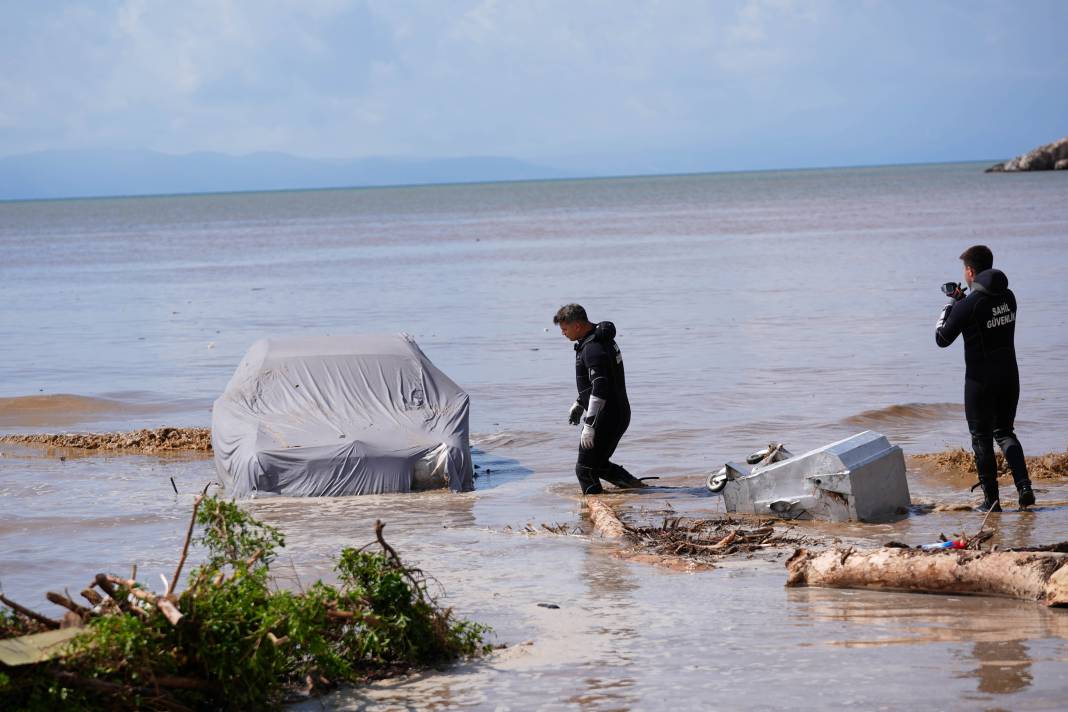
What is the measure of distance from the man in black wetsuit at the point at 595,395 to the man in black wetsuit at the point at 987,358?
108 inches

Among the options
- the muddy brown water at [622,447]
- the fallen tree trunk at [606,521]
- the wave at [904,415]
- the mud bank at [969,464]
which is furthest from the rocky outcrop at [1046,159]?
the fallen tree trunk at [606,521]

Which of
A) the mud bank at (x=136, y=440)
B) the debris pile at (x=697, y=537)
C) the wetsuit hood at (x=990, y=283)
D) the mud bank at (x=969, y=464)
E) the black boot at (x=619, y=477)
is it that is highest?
the wetsuit hood at (x=990, y=283)

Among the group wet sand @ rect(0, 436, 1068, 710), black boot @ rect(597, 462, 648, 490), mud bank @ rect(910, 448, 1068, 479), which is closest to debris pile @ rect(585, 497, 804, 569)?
wet sand @ rect(0, 436, 1068, 710)

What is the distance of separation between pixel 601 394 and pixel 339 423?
246 centimetres

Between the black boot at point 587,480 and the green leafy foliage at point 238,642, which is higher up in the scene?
the green leafy foliage at point 238,642

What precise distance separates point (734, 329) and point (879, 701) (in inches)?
706

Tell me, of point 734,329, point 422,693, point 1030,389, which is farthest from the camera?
point 734,329

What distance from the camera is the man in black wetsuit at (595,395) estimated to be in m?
11.0

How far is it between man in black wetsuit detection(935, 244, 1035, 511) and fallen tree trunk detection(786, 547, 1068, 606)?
212 cm

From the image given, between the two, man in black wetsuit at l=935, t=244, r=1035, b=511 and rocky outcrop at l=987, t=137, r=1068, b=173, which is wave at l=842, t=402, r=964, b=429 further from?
rocky outcrop at l=987, t=137, r=1068, b=173

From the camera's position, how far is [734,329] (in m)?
23.5

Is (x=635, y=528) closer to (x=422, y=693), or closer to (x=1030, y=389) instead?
(x=422, y=693)

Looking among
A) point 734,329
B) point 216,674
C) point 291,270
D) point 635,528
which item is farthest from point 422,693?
point 291,270

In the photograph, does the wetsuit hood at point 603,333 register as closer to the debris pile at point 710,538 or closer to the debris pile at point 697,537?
the debris pile at point 697,537
